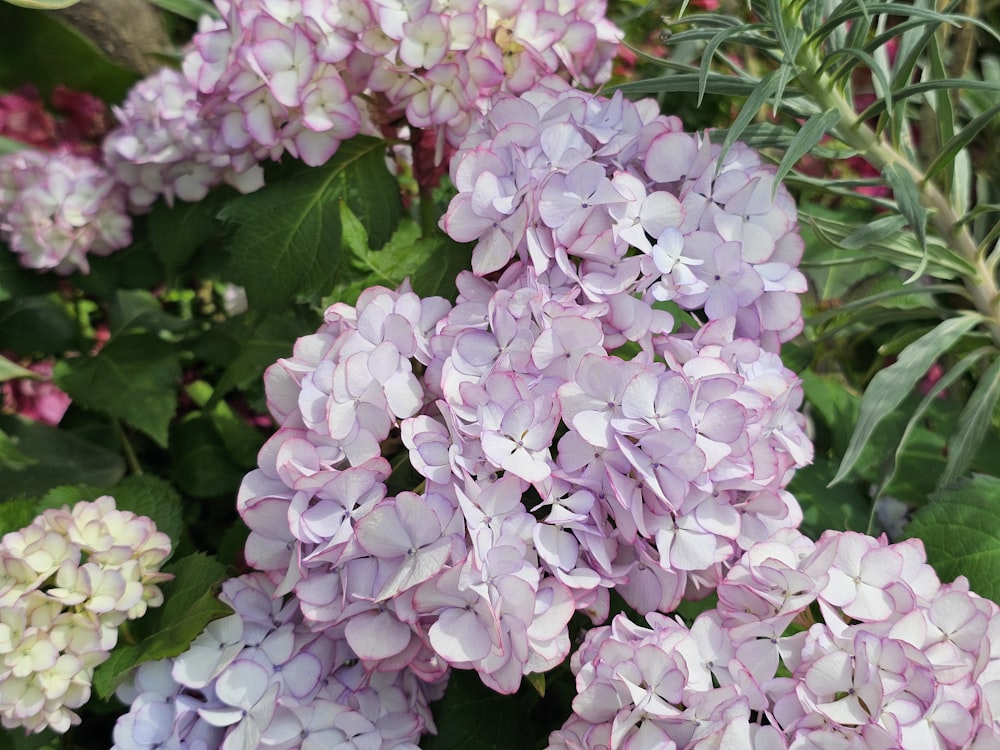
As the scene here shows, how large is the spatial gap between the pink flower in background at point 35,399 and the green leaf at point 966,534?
954 mm

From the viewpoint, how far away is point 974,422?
75 centimetres

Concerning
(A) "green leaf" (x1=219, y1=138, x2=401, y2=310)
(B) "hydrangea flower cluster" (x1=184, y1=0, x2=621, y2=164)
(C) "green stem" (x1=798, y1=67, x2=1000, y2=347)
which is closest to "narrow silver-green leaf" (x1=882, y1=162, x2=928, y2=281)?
(C) "green stem" (x1=798, y1=67, x2=1000, y2=347)

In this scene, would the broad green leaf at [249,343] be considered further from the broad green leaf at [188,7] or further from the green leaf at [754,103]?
the green leaf at [754,103]

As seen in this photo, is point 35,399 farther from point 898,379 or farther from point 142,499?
point 898,379

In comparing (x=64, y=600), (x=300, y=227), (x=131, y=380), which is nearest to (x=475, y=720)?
(x=64, y=600)

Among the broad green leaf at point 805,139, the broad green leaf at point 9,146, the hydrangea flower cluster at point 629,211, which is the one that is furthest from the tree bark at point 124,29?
the broad green leaf at point 805,139

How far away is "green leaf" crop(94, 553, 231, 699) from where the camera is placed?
56 cm

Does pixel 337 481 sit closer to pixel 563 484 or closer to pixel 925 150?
pixel 563 484

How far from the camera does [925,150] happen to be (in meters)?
1.05

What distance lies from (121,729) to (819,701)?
401 millimetres

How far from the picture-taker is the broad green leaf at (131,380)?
90cm

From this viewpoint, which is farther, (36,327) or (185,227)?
(36,327)

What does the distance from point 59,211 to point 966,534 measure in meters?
0.86

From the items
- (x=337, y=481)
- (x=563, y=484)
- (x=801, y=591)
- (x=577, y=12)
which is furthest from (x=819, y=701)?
(x=577, y=12)
